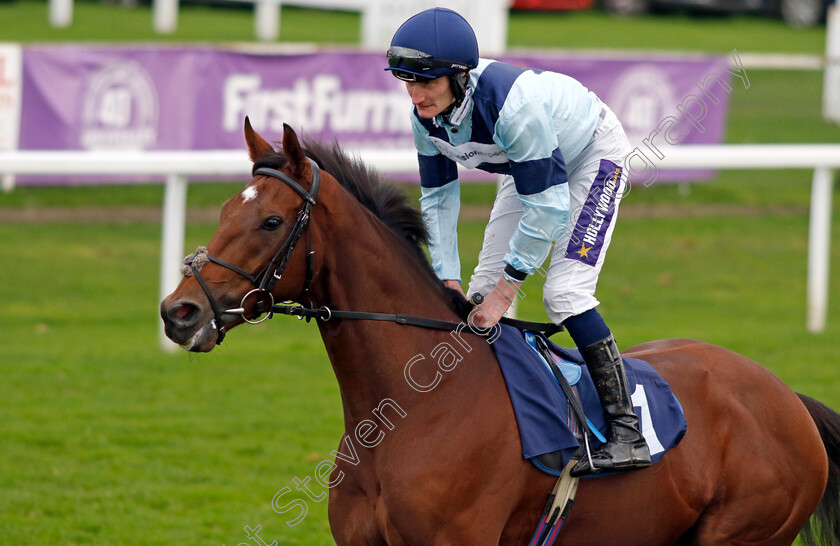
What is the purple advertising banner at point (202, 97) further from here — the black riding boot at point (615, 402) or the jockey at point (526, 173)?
the black riding boot at point (615, 402)

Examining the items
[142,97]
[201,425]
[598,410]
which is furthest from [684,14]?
[598,410]

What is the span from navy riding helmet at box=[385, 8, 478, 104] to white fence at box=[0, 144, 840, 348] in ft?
11.3

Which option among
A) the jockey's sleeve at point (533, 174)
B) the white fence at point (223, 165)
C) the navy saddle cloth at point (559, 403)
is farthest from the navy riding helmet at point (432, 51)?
the white fence at point (223, 165)

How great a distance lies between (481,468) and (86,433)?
3.26m

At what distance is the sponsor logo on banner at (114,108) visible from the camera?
988 centimetres

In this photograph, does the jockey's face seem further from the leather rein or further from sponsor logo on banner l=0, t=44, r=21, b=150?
sponsor logo on banner l=0, t=44, r=21, b=150

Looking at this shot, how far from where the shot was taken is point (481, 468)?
10.2 feet

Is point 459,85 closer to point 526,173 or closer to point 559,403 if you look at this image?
point 526,173

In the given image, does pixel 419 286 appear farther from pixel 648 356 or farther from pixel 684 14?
pixel 684 14

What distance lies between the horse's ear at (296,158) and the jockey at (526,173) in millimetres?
419

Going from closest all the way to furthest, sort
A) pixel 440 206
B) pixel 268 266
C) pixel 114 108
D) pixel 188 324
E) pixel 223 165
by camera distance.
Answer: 1. pixel 188 324
2. pixel 268 266
3. pixel 440 206
4. pixel 223 165
5. pixel 114 108

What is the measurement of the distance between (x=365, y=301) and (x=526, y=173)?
0.61 metres

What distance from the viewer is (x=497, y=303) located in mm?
3289

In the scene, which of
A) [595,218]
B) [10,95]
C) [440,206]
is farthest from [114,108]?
[595,218]
